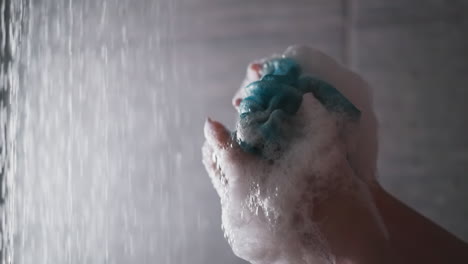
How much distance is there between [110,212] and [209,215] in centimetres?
20

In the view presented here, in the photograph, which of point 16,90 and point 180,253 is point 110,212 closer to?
point 180,253

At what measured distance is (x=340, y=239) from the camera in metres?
0.66

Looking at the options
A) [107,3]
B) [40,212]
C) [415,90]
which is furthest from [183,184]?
[415,90]

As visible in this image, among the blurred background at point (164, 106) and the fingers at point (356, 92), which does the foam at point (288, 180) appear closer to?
the fingers at point (356, 92)

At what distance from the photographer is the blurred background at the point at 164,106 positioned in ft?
2.98

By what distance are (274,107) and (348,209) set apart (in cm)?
18

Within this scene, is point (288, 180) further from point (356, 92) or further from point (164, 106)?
point (164, 106)

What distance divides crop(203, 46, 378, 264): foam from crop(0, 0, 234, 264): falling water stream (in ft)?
0.94

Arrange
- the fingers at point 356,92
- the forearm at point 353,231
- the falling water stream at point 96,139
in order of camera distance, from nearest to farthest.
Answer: the forearm at point 353,231, the fingers at point 356,92, the falling water stream at point 96,139

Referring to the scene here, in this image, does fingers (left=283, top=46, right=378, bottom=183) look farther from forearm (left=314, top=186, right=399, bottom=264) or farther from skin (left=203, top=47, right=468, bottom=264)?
forearm (left=314, top=186, right=399, bottom=264)

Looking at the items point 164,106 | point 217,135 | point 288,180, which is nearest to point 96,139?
point 164,106

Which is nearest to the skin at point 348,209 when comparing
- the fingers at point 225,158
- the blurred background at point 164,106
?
the fingers at point 225,158

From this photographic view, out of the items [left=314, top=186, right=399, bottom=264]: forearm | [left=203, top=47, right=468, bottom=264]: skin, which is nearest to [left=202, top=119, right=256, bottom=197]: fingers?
[left=203, top=47, right=468, bottom=264]: skin

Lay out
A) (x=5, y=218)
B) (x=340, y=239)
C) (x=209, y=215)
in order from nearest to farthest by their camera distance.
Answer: (x=340, y=239)
(x=5, y=218)
(x=209, y=215)
